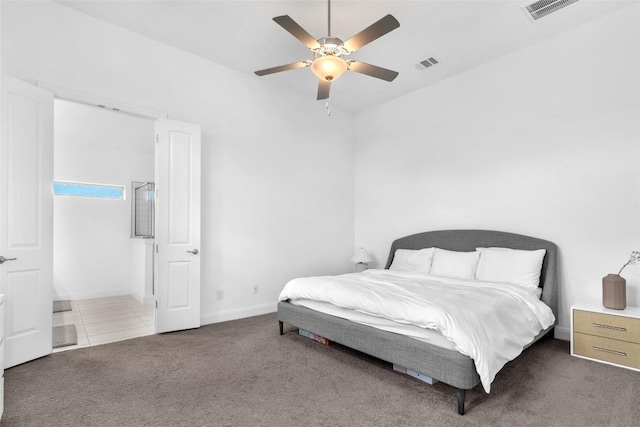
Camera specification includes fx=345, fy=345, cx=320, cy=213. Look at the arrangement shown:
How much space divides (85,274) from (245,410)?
513 centimetres

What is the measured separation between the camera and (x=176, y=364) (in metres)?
2.93

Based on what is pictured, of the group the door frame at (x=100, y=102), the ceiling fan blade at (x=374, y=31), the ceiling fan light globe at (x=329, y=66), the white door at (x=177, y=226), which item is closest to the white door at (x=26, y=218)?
the door frame at (x=100, y=102)

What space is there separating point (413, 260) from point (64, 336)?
4.14 metres

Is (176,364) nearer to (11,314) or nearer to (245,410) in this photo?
(245,410)

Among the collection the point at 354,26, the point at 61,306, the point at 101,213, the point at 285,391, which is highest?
the point at 354,26

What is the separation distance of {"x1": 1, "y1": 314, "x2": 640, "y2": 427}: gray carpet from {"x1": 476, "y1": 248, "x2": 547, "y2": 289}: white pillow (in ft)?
2.19

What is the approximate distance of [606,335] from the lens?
9.70 ft

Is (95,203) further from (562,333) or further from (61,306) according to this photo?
(562,333)

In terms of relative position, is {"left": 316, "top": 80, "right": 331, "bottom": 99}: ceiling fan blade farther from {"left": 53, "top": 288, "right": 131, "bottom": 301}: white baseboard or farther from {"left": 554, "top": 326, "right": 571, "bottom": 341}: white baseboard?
Result: {"left": 53, "top": 288, "right": 131, "bottom": 301}: white baseboard

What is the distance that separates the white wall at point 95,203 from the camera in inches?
226

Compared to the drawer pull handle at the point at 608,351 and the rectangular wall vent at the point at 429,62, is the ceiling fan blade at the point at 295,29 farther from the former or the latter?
the drawer pull handle at the point at 608,351

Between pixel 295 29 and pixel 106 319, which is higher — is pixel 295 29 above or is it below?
above

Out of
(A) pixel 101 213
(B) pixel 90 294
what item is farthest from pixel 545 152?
(B) pixel 90 294

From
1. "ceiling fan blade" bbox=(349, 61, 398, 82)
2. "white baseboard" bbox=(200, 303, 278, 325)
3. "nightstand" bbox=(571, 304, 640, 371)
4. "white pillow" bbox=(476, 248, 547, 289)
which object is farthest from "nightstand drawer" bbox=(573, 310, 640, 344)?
"white baseboard" bbox=(200, 303, 278, 325)
